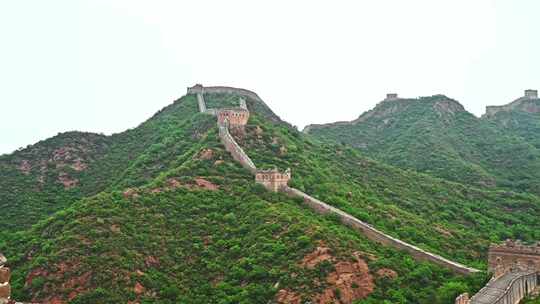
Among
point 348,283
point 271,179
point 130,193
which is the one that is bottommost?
point 348,283

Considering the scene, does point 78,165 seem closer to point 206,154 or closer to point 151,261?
point 206,154

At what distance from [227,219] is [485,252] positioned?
17604mm

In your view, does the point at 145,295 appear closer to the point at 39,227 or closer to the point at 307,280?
the point at 307,280

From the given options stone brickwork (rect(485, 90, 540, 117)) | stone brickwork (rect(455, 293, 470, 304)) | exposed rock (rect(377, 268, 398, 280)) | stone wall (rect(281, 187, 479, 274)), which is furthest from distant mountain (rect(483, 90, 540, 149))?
stone brickwork (rect(455, 293, 470, 304))

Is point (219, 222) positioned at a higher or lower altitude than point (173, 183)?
lower

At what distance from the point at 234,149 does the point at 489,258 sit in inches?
942

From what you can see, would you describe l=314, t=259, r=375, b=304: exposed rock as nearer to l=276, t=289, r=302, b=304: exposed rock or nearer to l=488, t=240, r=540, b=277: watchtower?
l=276, t=289, r=302, b=304: exposed rock

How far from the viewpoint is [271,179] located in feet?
163

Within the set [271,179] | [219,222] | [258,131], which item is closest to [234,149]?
[258,131]

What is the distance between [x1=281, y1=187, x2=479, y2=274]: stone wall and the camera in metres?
38.7

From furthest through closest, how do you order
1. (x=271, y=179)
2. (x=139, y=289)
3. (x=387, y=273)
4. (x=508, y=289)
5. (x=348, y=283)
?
(x=271, y=179), (x=387, y=273), (x=139, y=289), (x=348, y=283), (x=508, y=289)

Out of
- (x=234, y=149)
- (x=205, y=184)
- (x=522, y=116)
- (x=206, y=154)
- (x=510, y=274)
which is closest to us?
(x=510, y=274)

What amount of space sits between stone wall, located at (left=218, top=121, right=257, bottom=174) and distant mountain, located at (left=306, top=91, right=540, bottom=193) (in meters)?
26.0

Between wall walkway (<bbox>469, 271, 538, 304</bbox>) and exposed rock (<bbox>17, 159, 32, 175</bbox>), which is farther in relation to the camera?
exposed rock (<bbox>17, 159, 32, 175</bbox>)
